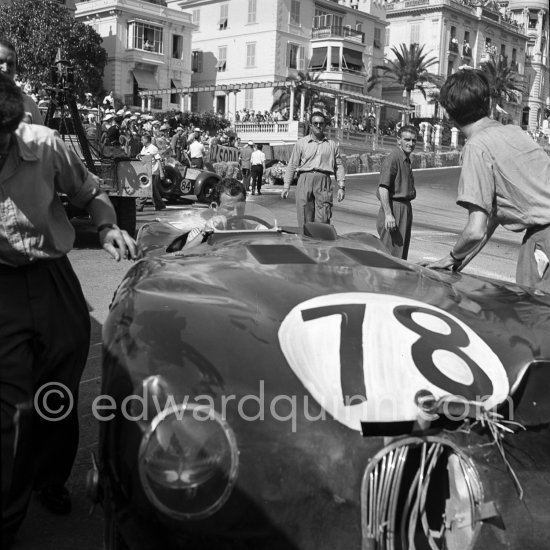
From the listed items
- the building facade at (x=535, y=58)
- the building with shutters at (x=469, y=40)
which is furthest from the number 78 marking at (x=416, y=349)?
the building facade at (x=535, y=58)

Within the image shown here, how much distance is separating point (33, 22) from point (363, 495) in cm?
4791

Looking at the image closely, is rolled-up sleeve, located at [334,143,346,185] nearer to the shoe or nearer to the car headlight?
the shoe

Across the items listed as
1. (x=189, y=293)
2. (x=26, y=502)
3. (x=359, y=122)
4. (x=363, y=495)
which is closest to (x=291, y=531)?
(x=363, y=495)

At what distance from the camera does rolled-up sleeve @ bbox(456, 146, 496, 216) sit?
11.7 feet

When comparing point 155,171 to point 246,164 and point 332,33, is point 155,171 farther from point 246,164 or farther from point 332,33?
point 332,33

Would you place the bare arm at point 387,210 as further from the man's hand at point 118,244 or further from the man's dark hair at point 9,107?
the man's dark hair at point 9,107

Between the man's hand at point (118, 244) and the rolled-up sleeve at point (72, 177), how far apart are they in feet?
0.57

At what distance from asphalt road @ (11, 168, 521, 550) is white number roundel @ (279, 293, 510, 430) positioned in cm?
123

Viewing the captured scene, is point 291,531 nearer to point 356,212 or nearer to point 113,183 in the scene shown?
point 113,183

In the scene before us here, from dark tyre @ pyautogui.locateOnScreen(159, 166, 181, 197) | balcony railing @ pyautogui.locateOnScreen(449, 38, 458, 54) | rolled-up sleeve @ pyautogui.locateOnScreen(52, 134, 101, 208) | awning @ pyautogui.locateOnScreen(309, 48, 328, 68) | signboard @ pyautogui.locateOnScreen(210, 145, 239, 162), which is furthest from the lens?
balcony railing @ pyautogui.locateOnScreen(449, 38, 458, 54)

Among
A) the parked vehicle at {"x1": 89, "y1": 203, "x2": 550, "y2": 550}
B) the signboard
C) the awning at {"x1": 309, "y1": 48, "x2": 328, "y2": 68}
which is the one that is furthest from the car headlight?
the awning at {"x1": 309, "y1": 48, "x2": 328, "y2": 68}

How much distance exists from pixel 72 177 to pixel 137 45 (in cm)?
5231

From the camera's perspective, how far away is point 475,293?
2895 mm

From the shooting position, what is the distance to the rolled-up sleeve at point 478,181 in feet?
11.7
